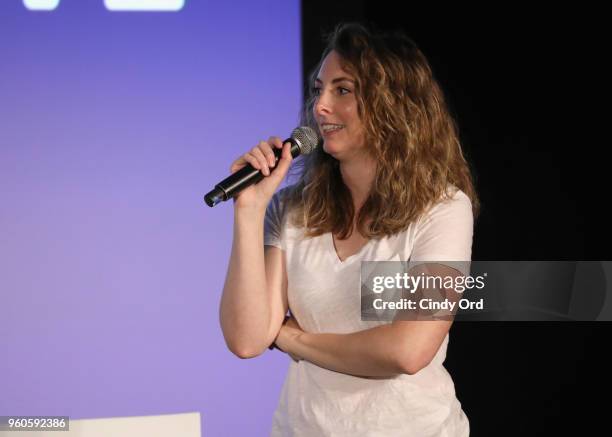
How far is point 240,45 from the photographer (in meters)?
2.98

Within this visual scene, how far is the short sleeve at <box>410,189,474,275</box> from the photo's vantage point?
166 centimetres

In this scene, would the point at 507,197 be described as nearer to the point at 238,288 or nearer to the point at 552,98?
the point at 552,98

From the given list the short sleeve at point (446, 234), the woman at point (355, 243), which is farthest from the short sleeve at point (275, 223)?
the short sleeve at point (446, 234)

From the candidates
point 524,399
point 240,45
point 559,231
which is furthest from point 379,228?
point 240,45

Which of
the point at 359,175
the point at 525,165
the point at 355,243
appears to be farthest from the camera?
the point at 525,165

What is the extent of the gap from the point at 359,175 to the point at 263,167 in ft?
1.15

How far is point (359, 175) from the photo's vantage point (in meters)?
1.90

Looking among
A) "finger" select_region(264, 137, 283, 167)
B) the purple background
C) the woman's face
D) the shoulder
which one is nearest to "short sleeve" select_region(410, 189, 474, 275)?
the shoulder

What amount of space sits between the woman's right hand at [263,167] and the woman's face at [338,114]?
162 mm

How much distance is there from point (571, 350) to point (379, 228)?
1162mm

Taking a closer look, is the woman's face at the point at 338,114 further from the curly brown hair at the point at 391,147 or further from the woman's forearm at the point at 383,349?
the woman's forearm at the point at 383,349

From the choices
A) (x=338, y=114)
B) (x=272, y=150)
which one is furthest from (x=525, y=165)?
(x=272, y=150)

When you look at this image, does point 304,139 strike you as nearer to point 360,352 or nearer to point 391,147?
point 391,147

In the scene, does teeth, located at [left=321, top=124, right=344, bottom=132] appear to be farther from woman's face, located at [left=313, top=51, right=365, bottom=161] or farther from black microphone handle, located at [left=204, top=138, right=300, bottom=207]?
black microphone handle, located at [left=204, top=138, right=300, bottom=207]
